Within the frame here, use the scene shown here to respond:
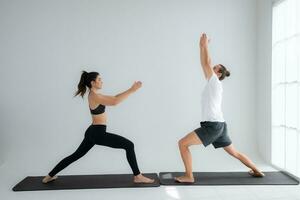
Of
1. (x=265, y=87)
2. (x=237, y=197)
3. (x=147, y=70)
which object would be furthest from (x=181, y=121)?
(x=237, y=197)

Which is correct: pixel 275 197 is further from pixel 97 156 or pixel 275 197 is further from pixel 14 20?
pixel 14 20

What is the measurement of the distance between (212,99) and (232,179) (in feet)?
3.10

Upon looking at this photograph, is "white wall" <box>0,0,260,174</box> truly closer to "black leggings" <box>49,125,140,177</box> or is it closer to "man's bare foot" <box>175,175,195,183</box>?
"man's bare foot" <box>175,175,195,183</box>

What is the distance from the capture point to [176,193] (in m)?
3.98

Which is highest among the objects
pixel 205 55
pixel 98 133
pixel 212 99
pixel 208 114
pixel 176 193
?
pixel 205 55

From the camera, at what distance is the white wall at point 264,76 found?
5537 mm

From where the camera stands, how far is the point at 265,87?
5.70 meters

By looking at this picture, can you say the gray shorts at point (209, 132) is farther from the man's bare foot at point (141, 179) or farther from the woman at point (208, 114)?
the man's bare foot at point (141, 179)

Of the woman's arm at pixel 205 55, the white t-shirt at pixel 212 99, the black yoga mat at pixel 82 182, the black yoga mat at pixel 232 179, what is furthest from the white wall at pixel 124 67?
the woman's arm at pixel 205 55

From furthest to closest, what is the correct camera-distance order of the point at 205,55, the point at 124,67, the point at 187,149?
1. the point at 124,67
2. the point at 187,149
3. the point at 205,55

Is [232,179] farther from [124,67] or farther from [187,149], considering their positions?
[124,67]

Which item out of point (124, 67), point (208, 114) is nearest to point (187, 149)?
point (208, 114)

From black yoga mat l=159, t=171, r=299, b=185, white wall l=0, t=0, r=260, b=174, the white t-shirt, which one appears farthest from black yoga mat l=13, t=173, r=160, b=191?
white wall l=0, t=0, r=260, b=174

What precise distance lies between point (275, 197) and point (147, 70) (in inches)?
114
